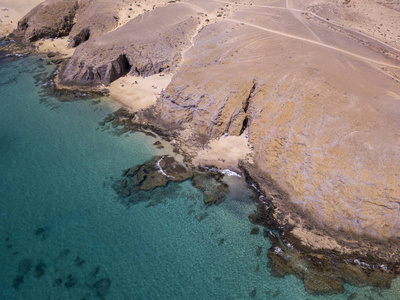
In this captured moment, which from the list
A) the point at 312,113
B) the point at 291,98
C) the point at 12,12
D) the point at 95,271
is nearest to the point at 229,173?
the point at 312,113

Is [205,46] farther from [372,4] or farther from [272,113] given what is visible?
[372,4]

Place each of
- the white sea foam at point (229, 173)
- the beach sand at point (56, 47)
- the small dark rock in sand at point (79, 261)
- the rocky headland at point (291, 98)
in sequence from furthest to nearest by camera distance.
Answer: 1. the beach sand at point (56, 47)
2. the white sea foam at point (229, 173)
3. the rocky headland at point (291, 98)
4. the small dark rock in sand at point (79, 261)

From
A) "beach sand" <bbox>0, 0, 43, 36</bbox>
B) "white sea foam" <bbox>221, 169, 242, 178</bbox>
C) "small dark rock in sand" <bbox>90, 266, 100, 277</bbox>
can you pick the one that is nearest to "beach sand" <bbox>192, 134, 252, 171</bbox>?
"white sea foam" <bbox>221, 169, 242, 178</bbox>

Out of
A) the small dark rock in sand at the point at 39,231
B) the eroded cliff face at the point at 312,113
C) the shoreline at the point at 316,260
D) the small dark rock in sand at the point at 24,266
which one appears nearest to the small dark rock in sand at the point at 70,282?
the small dark rock in sand at the point at 24,266

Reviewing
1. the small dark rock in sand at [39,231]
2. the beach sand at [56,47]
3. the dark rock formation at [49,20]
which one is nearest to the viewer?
the small dark rock in sand at [39,231]

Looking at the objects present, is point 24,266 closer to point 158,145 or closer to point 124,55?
point 158,145

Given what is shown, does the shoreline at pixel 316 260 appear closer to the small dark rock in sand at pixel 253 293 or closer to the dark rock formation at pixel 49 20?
the small dark rock in sand at pixel 253 293

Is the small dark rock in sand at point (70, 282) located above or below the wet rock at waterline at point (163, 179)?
below
